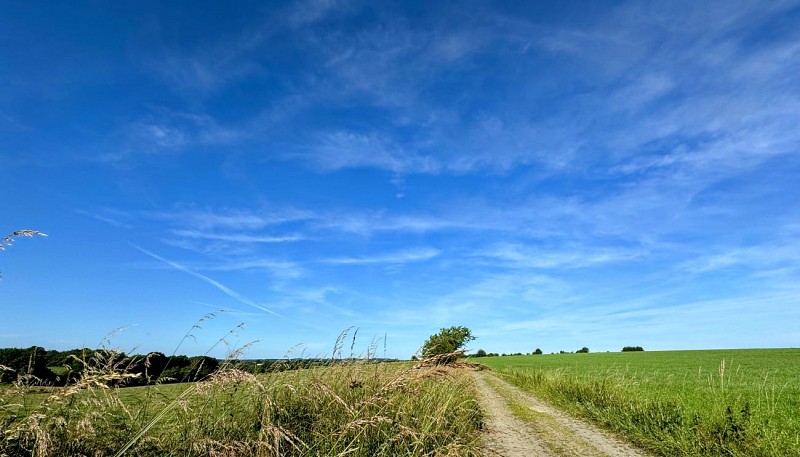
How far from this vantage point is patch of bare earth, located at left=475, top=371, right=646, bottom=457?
7.82 m

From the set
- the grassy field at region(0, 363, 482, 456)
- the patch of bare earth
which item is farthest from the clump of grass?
the patch of bare earth

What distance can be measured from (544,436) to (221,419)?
729 cm

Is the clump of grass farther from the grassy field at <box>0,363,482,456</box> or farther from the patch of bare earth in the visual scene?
the patch of bare earth

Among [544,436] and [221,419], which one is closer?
[221,419]

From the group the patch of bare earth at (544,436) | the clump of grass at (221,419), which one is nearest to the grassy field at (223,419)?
the clump of grass at (221,419)

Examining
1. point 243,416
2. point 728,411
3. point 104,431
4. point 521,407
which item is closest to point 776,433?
point 728,411

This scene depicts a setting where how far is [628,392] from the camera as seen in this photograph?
12.5 meters

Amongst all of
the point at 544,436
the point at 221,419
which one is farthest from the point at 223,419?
the point at 544,436

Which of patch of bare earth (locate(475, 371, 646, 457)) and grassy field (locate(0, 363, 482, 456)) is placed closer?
grassy field (locate(0, 363, 482, 456))

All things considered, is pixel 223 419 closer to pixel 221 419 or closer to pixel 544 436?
pixel 221 419

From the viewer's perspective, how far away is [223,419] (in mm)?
4539

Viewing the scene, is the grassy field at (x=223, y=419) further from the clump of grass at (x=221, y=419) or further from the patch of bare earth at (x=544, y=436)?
the patch of bare earth at (x=544, y=436)

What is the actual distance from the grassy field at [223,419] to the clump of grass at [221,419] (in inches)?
0.4

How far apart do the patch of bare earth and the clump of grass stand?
1.83 m
